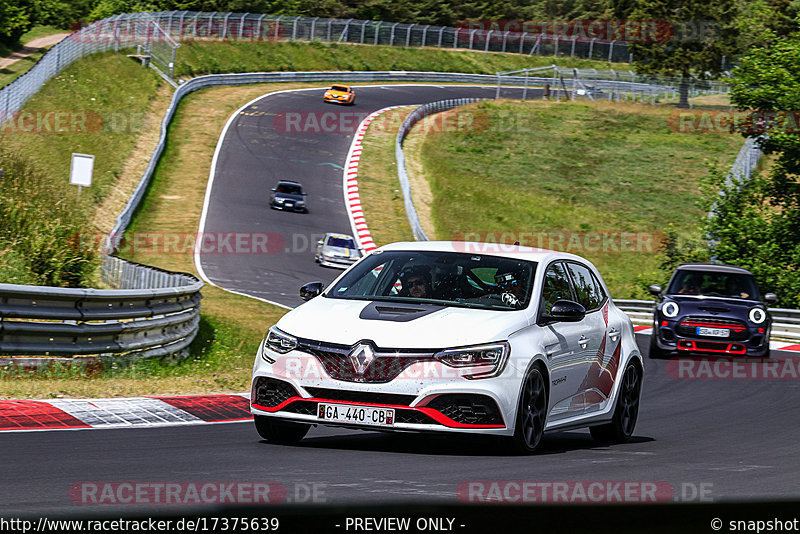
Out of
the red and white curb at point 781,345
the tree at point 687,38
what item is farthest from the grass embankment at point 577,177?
the tree at point 687,38

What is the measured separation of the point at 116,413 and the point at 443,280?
3289 millimetres

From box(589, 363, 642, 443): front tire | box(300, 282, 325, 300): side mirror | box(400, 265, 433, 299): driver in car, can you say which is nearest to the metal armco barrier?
box(300, 282, 325, 300): side mirror

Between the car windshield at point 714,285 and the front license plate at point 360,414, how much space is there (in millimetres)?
13318

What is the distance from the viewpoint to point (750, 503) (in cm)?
331

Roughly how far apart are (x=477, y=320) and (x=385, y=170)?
44.8m

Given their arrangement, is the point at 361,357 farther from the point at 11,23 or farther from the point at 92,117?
the point at 11,23

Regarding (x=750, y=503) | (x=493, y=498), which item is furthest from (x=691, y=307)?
(x=750, y=503)

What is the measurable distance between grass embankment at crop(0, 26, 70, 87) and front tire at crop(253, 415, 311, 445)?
4137 cm

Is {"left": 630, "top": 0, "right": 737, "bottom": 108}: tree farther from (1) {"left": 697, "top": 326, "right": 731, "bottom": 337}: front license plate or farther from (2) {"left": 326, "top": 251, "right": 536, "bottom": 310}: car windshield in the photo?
(2) {"left": 326, "top": 251, "right": 536, "bottom": 310}: car windshield

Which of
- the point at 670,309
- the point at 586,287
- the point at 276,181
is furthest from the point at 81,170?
the point at 586,287

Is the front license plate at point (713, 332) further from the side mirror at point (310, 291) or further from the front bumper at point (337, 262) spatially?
the front bumper at point (337, 262)

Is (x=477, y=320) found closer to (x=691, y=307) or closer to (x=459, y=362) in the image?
(x=459, y=362)

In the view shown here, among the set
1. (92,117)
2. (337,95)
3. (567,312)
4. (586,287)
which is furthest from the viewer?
(337,95)

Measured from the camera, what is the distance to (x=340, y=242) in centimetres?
3638
